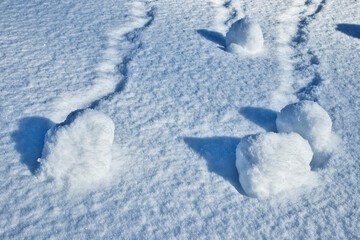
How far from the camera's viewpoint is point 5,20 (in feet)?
5.66

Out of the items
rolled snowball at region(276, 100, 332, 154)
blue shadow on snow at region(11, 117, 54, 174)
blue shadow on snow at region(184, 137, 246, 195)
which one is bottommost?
blue shadow on snow at region(184, 137, 246, 195)

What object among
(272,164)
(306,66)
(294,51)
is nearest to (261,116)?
(272,164)

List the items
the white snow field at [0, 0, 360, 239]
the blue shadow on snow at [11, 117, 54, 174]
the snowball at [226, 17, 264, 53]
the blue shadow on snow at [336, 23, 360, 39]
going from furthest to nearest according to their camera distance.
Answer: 1. the blue shadow on snow at [336, 23, 360, 39]
2. the snowball at [226, 17, 264, 53]
3. the blue shadow on snow at [11, 117, 54, 174]
4. the white snow field at [0, 0, 360, 239]

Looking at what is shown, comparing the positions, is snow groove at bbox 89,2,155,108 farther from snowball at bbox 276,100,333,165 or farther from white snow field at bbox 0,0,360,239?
snowball at bbox 276,100,333,165

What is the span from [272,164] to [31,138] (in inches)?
34.6

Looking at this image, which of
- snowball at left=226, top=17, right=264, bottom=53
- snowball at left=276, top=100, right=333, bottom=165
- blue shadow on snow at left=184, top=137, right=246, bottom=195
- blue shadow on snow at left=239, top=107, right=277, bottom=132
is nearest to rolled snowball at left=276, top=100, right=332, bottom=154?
snowball at left=276, top=100, right=333, bottom=165

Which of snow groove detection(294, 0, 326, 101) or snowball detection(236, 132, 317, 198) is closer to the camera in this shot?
snowball detection(236, 132, 317, 198)

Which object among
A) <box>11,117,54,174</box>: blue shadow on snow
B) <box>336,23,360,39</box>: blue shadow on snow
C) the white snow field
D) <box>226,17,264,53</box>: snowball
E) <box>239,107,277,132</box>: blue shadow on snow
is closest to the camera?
the white snow field

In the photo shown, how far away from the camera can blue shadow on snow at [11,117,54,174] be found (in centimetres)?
109

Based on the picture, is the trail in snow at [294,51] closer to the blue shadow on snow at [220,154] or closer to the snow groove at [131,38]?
the blue shadow on snow at [220,154]

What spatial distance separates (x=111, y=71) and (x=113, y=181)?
2.12 ft

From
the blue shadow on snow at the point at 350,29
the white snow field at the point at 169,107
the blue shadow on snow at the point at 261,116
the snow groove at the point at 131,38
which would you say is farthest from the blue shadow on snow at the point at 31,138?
the blue shadow on snow at the point at 350,29

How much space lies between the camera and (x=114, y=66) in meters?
1.56

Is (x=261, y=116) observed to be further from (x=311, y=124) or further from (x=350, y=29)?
(x=350, y=29)
